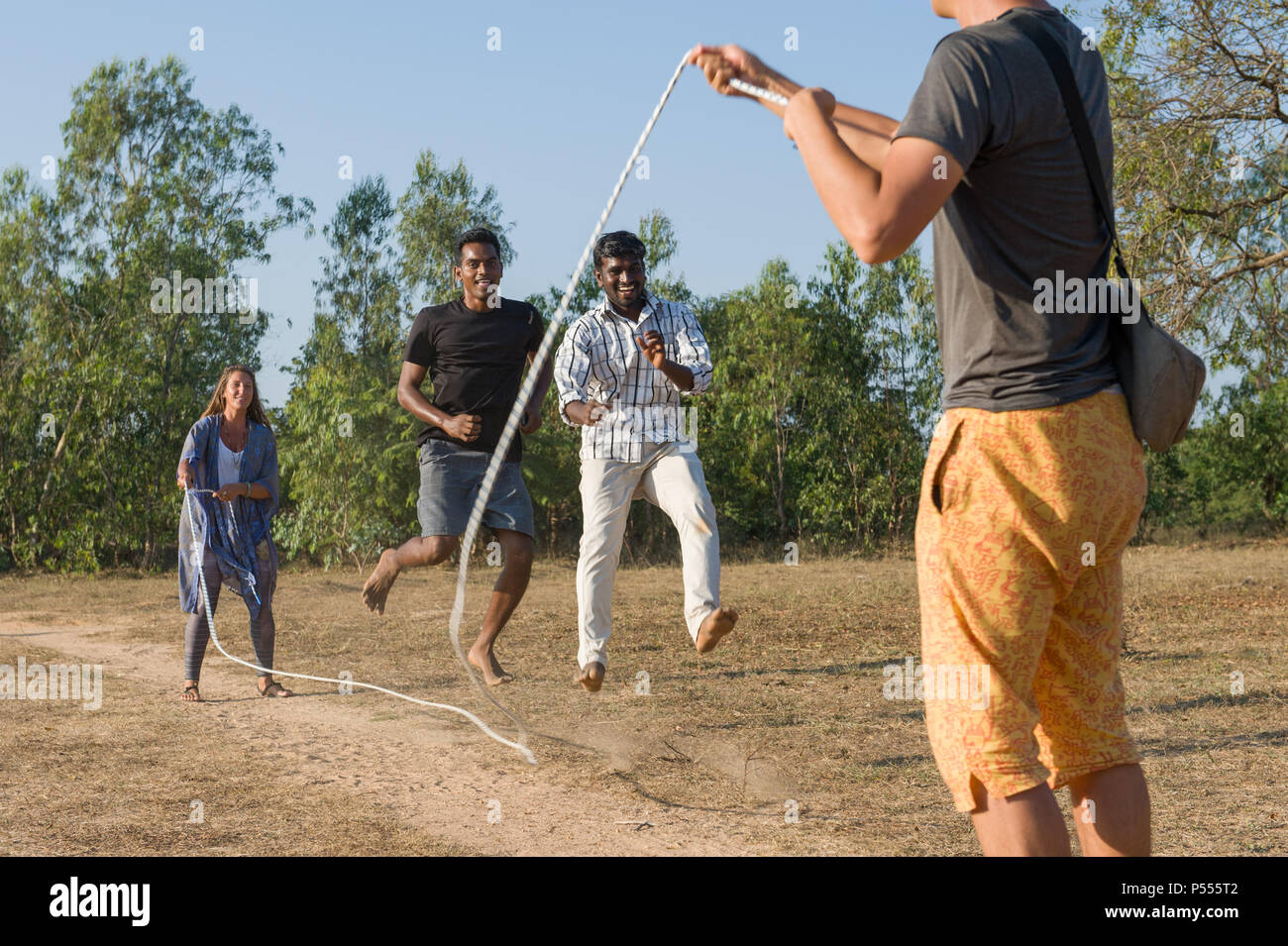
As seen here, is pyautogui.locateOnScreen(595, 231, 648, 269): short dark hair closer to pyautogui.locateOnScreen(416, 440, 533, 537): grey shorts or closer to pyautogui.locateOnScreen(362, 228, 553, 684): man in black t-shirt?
pyautogui.locateOnScreen(362, 228, 553, 684): man in black t-shirt

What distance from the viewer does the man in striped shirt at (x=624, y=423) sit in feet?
18.6

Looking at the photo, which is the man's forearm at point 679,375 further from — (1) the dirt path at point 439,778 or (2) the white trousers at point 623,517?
(1) the dirt path at point 439,778

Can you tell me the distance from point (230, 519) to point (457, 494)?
167 centimetres

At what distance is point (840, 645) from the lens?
9.89 metres

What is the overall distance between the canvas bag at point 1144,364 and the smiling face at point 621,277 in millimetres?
3877

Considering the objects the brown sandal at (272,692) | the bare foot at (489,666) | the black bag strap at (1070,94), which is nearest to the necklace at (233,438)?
the brown sandal at (272,692)

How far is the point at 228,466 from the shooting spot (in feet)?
24.6

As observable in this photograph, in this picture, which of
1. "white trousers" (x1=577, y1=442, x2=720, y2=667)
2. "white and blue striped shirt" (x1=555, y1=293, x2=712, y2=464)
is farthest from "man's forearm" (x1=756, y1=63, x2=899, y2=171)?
"white and blue striped shirt" (x1=555, y1=293, x2=712, y2=464)

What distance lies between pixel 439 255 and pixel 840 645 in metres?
18.1

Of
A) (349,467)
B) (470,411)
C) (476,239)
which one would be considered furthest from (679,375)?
(349,467)

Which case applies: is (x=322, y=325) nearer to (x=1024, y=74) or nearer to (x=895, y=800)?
(x=895, y=800)

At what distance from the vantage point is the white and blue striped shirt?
5.90 m

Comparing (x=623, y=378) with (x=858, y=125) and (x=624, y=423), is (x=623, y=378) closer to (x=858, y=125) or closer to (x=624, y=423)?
(x=624, y=423)

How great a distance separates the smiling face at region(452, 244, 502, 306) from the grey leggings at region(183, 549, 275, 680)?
240cm
